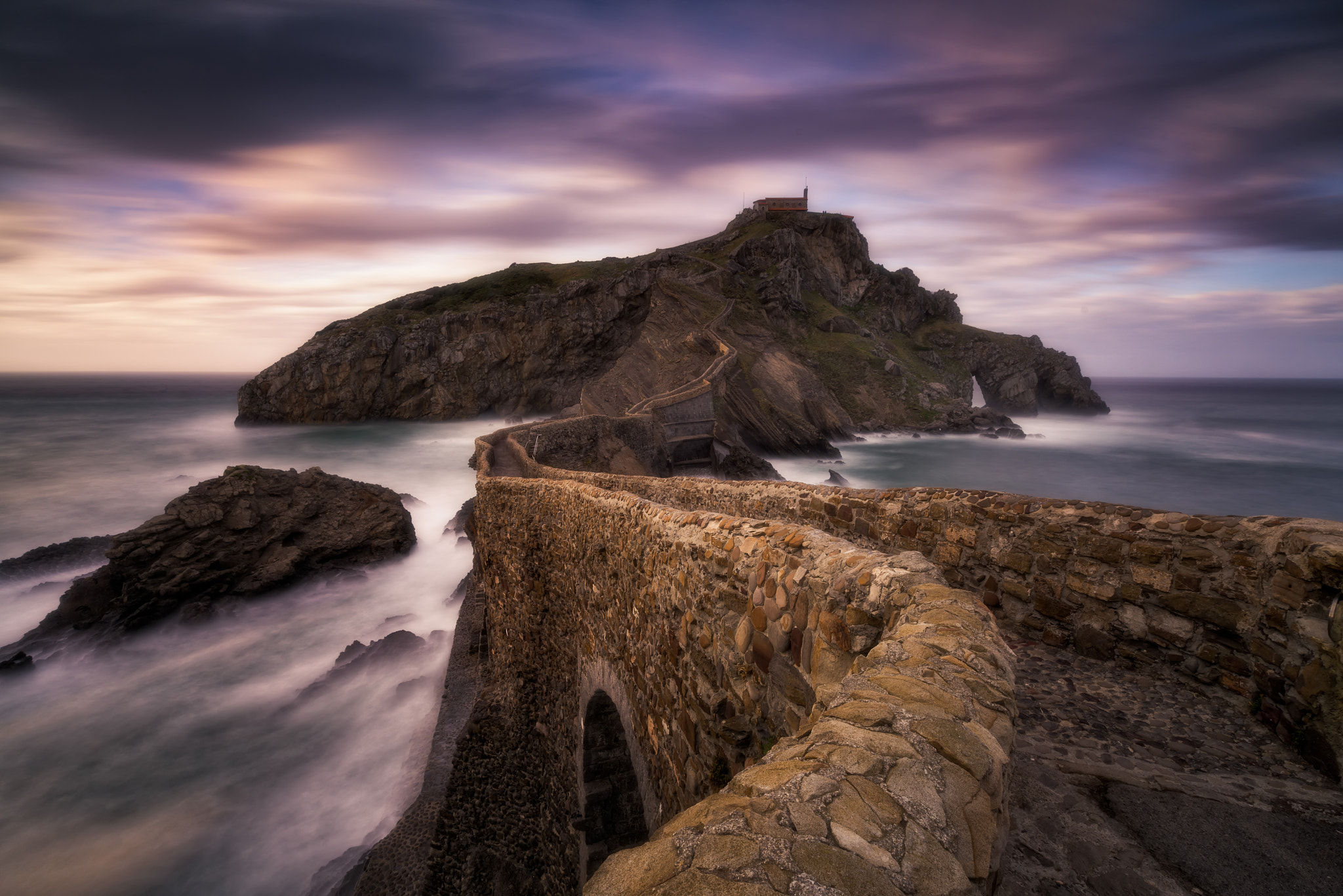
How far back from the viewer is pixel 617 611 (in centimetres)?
538

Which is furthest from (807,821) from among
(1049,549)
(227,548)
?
(227,548)

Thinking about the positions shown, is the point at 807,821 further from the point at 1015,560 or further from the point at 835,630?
the point at 1015,560

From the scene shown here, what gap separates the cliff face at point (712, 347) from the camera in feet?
148

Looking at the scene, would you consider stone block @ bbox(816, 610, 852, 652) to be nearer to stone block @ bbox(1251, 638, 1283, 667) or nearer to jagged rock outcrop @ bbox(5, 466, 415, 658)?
stone block @ bbox(1251, 638, 1283, 667)

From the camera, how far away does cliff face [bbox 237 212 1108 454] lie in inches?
1773

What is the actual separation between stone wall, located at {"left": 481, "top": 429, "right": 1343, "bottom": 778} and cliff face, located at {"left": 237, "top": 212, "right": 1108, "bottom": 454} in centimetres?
3351

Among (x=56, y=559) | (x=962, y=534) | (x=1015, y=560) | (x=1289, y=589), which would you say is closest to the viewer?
(x=1289, y=589)

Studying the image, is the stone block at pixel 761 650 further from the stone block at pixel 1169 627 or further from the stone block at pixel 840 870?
the stone block at pixel 1169 627

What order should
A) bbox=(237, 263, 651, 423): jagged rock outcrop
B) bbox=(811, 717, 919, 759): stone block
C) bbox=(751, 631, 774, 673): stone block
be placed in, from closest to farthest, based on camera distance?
1. bbox=(811, 717, 919, 759): stone block
2. bbox=(751, 631, 774, 673): stone block
3. bbox=(237, 263, 651, 423): jagged rock outcrop

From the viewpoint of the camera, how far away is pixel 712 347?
138 ft

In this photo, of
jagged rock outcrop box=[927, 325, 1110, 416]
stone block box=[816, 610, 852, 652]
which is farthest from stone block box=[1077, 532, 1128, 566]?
jagged rock outcrop box=[927, 325, 1110, 416]

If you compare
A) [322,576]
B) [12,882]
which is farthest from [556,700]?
[322,576]

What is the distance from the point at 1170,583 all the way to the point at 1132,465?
50226 millimetres

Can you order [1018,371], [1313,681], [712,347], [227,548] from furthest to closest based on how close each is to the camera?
[1018,371] < [712,347] < [227,548] < [1313,681]
